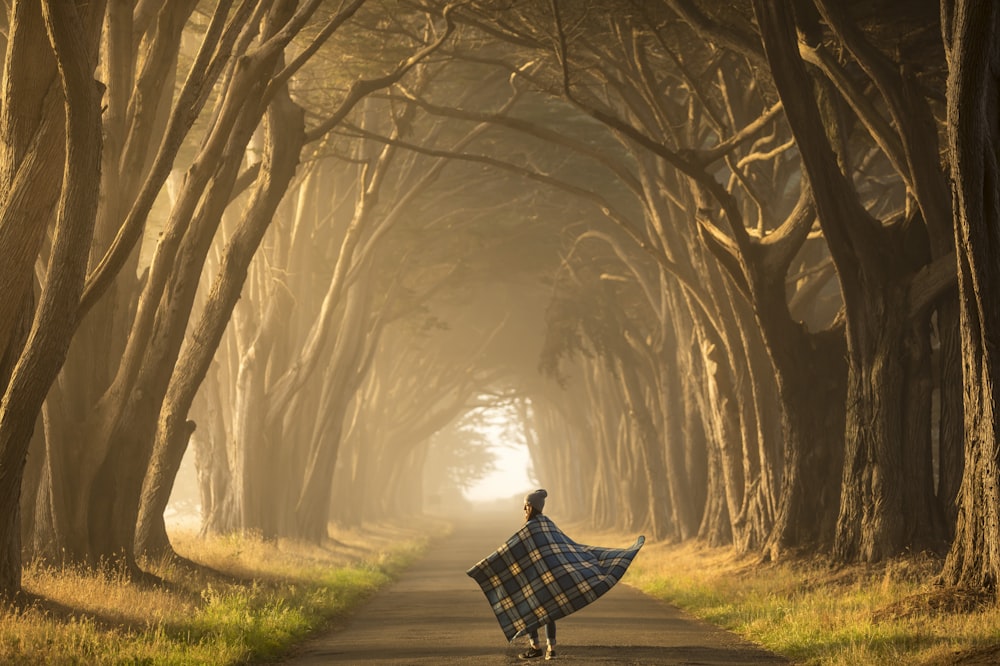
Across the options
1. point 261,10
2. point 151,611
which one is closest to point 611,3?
point 261,10

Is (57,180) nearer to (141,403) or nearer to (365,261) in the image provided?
(141,403)

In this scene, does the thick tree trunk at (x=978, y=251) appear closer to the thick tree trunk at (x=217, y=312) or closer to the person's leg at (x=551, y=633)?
the person's leg at (x=551, y=633)

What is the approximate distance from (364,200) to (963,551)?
41.1ft

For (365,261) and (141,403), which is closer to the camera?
(141,403)

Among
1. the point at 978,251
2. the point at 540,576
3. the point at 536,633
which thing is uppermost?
the point at 978,251

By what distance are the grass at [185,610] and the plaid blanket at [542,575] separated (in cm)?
188

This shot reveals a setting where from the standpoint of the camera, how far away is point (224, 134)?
11875mm

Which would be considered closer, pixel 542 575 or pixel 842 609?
pixel 542 575

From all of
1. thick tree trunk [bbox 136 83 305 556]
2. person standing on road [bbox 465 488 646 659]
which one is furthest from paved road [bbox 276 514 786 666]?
thick tree trunk [bbox 136 83 305 556]

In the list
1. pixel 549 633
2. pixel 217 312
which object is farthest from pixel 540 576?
pixel 217 312

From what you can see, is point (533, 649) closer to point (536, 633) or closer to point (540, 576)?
point (536, 633)

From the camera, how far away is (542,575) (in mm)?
8773

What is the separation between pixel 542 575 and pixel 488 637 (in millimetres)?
1985

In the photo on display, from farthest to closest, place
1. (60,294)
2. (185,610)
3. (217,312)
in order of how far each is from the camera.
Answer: (217,312)
(185,610)
(60,294)
